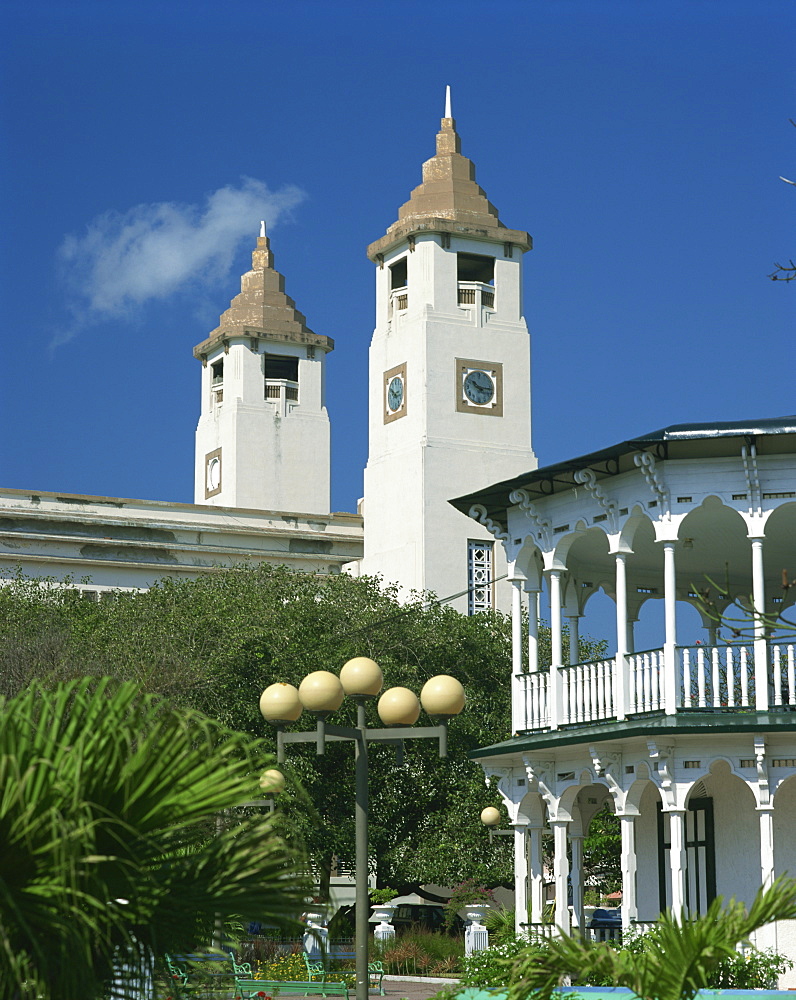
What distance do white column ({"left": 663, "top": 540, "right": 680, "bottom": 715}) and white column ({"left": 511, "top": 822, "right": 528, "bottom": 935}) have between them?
4359mm

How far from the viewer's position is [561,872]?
2167 cm

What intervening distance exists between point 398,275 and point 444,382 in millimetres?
6150

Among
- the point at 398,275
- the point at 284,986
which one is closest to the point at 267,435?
the point at 398,275

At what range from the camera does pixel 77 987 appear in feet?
20.1

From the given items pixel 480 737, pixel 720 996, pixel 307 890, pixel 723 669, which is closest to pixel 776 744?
pixel 723 669

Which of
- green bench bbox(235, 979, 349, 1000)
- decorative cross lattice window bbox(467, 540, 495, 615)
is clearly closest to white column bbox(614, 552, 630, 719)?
green bench bbox(235, 979, 349, 1000)

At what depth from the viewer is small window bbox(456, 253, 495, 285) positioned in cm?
6216

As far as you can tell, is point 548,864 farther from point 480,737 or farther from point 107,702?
point 107,702

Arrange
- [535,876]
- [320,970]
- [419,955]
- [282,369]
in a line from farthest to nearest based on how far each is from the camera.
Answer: [282,369]
[419,955]
[320,970]
[535,876]

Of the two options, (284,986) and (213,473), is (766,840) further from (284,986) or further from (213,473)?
(213,473)

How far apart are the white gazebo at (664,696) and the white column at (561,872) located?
0.03 metres

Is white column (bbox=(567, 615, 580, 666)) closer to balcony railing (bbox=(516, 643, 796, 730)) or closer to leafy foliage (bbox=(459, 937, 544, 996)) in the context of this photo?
balcony railing (bbox=(516, 643, 796, 730))

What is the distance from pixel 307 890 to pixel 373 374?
55.6 metres

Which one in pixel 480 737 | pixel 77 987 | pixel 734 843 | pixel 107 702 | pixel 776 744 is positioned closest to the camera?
pixel 77 987
